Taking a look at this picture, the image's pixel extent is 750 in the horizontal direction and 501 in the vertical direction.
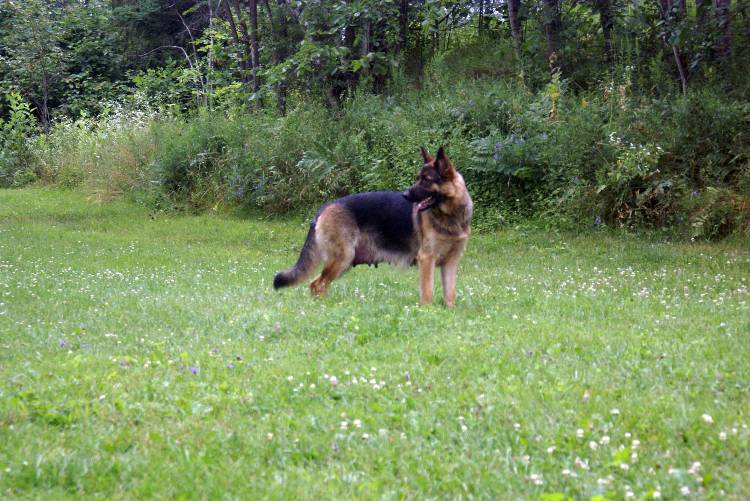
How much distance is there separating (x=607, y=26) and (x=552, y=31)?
1.27 meters

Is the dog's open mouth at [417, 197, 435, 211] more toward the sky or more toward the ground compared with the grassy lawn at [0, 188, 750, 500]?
more toward the sky

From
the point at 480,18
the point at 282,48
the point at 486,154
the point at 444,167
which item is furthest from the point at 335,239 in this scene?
the point at 480,18

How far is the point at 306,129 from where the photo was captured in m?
20.3

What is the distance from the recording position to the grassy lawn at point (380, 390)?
3.96 meters

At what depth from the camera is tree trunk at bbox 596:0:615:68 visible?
59.3 feet

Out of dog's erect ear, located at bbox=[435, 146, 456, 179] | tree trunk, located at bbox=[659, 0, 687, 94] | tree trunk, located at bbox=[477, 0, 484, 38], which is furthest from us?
tree trunk, located at bbox=[477, 0, 484, 38]

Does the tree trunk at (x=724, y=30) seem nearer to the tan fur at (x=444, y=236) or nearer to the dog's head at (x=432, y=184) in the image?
the tan fur at (x=444, y=236)

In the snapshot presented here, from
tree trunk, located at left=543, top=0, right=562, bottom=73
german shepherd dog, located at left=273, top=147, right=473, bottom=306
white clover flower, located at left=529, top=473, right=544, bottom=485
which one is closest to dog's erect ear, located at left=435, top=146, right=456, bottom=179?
german shepherd dog, located at left=273, top=147, right=473, bottom=306

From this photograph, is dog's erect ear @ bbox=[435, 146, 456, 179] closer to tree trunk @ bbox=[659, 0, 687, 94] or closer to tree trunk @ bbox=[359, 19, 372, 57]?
tree trunk @ bbox=[659, 0, 687, 94]

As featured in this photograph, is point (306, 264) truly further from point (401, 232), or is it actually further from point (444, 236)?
point (444, 236)

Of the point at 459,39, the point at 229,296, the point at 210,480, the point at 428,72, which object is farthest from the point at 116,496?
the point at 459,39

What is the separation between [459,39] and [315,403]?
19.8 metres

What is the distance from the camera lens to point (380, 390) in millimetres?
5324

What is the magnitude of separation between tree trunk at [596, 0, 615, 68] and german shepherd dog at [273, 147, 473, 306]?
10.8 m
